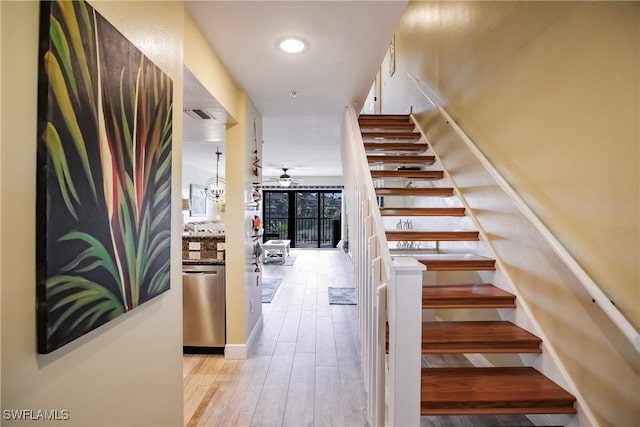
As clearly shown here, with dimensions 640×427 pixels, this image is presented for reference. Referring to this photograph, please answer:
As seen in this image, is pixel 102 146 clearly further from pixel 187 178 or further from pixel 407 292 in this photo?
pixel 187 178

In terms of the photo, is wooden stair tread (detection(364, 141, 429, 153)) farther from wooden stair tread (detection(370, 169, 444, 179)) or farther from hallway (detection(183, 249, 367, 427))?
hallway (detection(183, 249, 367, 427))

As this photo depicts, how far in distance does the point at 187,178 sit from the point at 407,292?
7.37 metres

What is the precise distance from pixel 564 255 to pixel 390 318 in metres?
1.05

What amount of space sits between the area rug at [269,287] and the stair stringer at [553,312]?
3141 mm

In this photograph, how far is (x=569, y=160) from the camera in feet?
5.59

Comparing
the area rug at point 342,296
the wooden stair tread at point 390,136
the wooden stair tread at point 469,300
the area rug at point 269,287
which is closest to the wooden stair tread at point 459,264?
the wooden stair tread at point 469,300

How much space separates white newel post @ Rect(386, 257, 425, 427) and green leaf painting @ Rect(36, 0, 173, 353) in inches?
39.2

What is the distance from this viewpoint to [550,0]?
1840 millimetres

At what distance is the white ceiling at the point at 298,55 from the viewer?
5.66ft

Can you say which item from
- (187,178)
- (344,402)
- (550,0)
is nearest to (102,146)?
(344,402)

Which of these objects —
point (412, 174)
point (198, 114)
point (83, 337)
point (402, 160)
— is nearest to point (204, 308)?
point (198, 114)

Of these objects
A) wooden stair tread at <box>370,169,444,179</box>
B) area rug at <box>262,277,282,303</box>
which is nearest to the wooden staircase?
wooden stair tread at <box>370,169,444,179</box>

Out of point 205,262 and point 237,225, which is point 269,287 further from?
point 237,225

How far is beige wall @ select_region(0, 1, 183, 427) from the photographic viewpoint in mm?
709
